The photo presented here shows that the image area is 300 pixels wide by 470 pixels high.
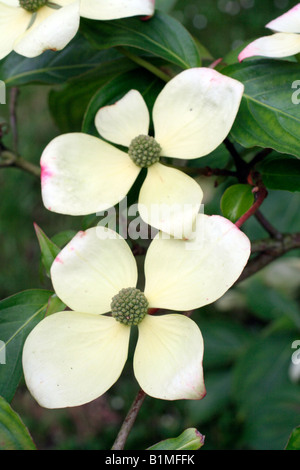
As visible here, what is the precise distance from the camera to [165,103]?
521 mm

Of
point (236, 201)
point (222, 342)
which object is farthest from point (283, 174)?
point (222, 342)

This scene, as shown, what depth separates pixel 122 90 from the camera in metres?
0.60

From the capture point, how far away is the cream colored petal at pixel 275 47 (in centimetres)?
49

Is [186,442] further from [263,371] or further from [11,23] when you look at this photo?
[263,371]

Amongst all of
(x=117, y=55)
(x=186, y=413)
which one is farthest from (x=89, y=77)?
(x=186, y=413)

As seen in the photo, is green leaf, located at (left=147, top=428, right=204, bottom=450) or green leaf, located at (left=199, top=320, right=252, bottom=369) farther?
green leaf, located at (left=199, top=320, right=252, bottom=369)

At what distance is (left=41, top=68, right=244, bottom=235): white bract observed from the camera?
0.48m

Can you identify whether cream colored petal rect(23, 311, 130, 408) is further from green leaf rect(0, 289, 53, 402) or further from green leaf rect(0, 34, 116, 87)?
green leaf rect(0, 34, 116, 87)

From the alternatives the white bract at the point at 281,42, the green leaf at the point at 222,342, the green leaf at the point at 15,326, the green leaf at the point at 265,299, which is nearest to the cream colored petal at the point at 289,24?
the white bract at the point at 281,42

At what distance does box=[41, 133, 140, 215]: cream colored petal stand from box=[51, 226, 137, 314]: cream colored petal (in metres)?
0.03

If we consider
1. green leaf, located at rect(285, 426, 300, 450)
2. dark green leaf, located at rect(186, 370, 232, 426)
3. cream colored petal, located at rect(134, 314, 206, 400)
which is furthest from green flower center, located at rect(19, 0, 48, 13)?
dark green leaf, located at rect(186, 370, 232, 426)

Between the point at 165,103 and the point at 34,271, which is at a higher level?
the point at 165,103

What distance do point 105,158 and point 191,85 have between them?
0.11 metres
